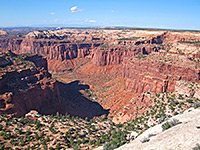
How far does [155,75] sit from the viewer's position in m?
53.7

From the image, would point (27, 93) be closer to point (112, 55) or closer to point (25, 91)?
point (25, 91)

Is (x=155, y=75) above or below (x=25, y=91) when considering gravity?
above

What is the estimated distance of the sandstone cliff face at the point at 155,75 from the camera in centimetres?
4725

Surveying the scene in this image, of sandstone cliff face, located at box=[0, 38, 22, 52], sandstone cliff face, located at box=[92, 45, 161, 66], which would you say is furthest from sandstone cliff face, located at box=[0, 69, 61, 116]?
sandstone cliff face, located at box=[0, 38, 22, 52]

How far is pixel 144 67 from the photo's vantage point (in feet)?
189

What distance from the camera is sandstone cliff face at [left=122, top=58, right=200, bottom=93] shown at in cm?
4725

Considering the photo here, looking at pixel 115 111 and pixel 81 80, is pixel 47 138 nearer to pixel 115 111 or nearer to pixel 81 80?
pixel 115 111

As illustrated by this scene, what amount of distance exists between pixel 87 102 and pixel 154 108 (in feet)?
112

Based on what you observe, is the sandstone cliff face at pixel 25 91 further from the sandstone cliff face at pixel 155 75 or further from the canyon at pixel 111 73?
the sandstone cliff face at pixel 155 75

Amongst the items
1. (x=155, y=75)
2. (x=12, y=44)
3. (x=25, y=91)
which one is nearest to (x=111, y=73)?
(x=155, y=75)

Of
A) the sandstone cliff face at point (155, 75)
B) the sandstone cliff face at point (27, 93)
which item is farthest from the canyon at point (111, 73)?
the sandstone cliff face at point (27, 93)

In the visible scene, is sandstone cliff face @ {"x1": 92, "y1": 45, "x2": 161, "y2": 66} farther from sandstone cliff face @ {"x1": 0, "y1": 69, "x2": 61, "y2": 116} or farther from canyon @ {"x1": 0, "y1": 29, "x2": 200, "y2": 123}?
sandstone cliff face @ {"x1": 0, "y1": 69, "x2": 61, "y2": 116}

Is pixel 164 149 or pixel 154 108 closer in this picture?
pixel 164 149

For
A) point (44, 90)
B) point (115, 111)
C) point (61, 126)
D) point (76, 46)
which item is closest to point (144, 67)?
point (115, 111)
